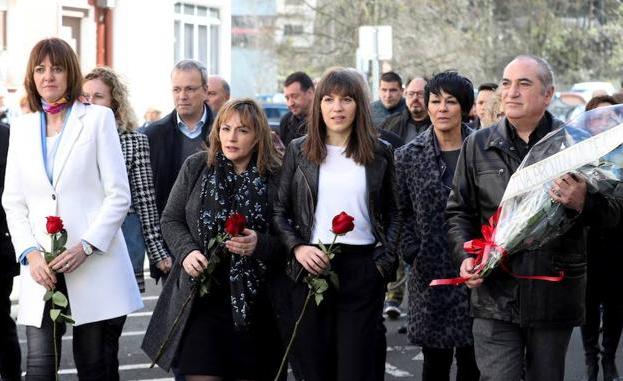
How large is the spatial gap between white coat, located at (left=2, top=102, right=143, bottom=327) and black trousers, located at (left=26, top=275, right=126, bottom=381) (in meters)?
0.06

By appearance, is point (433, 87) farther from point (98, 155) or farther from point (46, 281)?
point (46, 281)

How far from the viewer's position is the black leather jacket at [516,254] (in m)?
6.05

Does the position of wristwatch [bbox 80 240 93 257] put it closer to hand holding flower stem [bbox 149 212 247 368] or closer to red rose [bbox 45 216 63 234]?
red rose [bbox 45 216 63 234]

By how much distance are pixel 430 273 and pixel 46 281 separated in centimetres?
219

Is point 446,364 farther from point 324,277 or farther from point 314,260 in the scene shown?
point 314,260

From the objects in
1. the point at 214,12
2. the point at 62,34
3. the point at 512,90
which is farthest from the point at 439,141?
the point at 214,12

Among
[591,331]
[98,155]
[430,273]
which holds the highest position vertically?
[98,155]

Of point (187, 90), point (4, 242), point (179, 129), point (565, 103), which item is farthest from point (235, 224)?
point (565, 103)

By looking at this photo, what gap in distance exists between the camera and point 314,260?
Result: 6.53 meters

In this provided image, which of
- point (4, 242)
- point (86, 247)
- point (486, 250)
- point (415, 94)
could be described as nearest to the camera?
point (486, 250)

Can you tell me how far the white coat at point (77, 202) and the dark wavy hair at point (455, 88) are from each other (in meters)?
1.98

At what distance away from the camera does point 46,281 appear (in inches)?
256

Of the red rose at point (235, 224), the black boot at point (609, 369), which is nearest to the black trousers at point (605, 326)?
the black boot at point (609, 369)

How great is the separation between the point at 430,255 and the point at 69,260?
207cm
